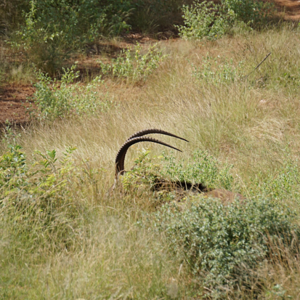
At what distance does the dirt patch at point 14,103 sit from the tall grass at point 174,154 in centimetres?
99

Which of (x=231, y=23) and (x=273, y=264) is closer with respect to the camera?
(x=273, y=264)

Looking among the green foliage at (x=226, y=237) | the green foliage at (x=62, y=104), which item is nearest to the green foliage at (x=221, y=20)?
the green foliage at (x=62, y=104)

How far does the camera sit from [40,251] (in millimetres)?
2920

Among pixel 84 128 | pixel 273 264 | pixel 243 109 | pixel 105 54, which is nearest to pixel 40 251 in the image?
pixel 273 264

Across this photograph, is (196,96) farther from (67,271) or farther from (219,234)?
(67,271)

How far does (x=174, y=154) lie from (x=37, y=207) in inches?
74.9

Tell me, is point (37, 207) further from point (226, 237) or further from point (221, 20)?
point (221, 20)

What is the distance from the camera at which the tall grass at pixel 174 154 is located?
2.51 m

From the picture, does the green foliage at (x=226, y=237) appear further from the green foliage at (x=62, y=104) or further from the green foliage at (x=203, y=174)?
the green foliage at (x=62, y=104)

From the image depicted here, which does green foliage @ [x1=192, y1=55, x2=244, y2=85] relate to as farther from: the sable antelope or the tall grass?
the sable antelope

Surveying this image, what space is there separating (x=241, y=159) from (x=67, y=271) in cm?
246

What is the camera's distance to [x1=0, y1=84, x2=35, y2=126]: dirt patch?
6.95 meters

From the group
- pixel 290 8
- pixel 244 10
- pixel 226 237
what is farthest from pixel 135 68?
pixel 290 8

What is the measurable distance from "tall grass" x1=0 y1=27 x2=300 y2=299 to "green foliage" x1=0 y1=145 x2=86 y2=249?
0.09 m
